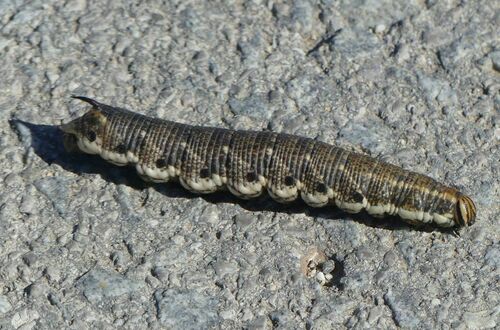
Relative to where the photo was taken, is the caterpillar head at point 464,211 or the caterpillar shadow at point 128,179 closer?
the caterpillar head at point 464,211

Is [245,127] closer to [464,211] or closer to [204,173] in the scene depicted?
[204,173]

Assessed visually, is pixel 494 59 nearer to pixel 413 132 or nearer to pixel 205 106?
pixel 413 132

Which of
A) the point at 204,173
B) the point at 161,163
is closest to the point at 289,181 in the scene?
the point at 204,173

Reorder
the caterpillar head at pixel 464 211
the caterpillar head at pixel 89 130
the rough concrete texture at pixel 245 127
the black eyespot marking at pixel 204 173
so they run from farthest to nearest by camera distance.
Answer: the caterpillar head at pixel 89 130 → the black eyespot marking at pixel 204 173 → the caterpillar head at pixel 464 211 → the rough concrete texture at pixel 245 127

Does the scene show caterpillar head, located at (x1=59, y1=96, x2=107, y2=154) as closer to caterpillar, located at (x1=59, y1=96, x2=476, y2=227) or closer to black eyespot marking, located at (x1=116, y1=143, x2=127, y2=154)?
caterpillar, located at (x1=59, y1=96, x2=476, y2=227)

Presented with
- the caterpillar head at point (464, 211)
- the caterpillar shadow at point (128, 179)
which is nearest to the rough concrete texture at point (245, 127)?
the caterpillar shadow at point (128, 179)

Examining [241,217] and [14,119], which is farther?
[14,119]

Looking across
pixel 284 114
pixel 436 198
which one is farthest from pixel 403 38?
pixel 436 198

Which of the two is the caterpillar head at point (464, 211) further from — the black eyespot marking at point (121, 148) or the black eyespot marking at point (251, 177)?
the black eyespot marking at point (121, 148)
